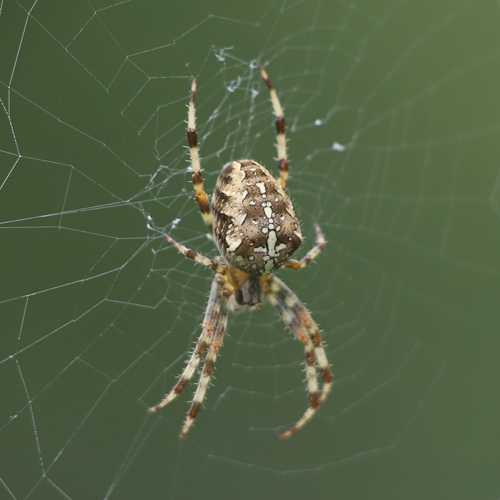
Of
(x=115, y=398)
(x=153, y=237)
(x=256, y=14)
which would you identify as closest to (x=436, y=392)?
(x=115, y=398)

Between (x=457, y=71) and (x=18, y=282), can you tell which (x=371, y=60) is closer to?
(x=457, y=71)

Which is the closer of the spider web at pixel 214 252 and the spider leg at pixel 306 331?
the spider web at pixel 214 252

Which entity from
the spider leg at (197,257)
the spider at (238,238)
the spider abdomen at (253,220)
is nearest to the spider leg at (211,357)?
the spider at (238,238)

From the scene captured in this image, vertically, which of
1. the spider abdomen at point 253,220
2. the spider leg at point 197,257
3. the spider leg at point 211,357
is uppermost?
the spider abdomen at point 253,220

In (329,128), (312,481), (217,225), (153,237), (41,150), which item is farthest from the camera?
(329,128)

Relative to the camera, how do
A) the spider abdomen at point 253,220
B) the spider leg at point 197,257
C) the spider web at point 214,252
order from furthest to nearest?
the spider web at point 214,252 → the spider leg at point 197,257 → the spider abdomen at point 253,220

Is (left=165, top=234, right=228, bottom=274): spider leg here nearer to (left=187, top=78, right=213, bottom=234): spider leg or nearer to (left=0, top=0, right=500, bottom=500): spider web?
(left=187, top=78, right=213, bottom=234): spider leg

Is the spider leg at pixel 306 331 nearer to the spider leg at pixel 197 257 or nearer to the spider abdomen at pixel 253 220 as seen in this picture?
the spider leg at pixel 197 257

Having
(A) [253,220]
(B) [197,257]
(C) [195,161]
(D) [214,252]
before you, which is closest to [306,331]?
(D) [214,252]
